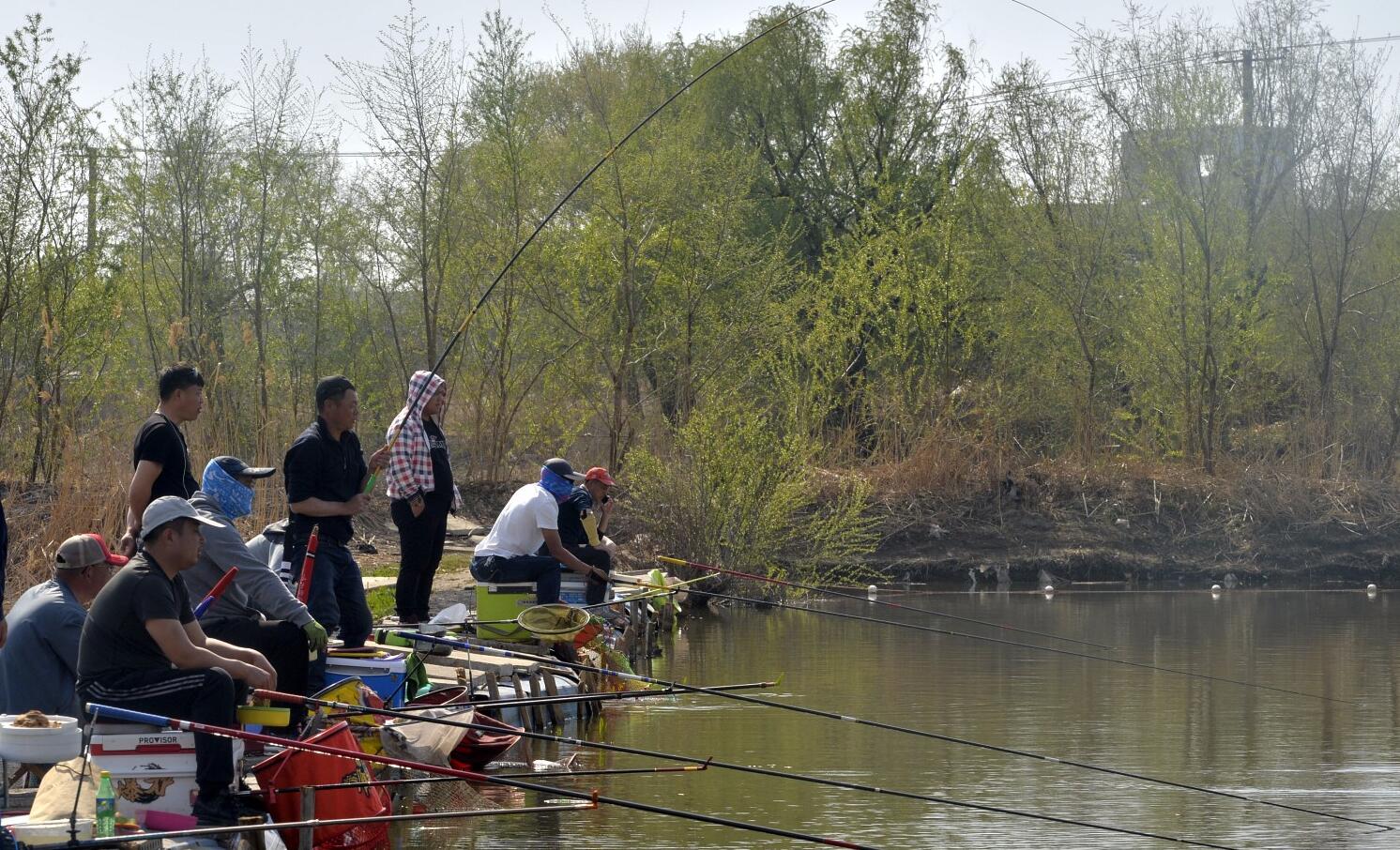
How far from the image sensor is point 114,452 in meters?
13.1

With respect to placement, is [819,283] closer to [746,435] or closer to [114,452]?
[746,435]

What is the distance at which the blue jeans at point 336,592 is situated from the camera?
8.71m

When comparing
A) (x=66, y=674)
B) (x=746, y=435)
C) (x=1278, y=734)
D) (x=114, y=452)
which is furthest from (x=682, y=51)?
(x=66, y=674)

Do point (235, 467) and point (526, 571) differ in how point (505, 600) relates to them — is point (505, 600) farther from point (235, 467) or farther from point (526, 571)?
point (235, 467)

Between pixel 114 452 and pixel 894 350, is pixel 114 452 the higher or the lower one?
the lower one

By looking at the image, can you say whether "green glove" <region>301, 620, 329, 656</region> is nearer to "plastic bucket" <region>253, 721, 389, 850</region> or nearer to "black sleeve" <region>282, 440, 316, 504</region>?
"plastic bucket" <region>253, 721, 389, 850</region>

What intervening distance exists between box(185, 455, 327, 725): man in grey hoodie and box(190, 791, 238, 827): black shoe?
109cm

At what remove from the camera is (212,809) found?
6.33 meters

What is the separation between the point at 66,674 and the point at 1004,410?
20.2m

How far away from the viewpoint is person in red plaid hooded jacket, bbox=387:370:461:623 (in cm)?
1050

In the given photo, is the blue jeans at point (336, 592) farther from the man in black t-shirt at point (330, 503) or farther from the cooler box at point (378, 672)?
the cooler box at point (378, 672)

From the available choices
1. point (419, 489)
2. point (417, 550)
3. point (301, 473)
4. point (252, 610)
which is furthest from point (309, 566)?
point (417, 550)

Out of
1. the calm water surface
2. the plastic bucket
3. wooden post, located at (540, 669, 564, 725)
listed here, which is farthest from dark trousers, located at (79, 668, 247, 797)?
wooden post, located at (540, 669, 564, 725)

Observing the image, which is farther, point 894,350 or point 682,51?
point 682,51
